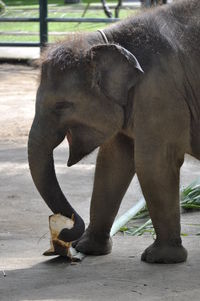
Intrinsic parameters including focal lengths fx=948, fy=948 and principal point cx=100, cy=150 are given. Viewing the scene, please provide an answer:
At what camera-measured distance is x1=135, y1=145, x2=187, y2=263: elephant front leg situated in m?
5.34

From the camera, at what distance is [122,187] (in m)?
5.92

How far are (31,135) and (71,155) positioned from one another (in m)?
0.30

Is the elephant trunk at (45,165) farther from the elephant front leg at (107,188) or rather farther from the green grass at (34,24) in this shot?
the green grass at (34,24)

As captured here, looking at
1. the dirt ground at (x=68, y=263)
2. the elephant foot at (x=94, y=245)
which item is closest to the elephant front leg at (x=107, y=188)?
the elephant foot at (x=94, y=245)

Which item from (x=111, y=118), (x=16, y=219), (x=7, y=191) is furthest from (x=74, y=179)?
(x=111, y=118)

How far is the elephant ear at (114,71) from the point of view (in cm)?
526

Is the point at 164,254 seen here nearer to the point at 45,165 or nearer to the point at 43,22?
the point at 45,165

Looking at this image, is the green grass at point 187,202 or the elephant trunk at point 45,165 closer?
the elephant trunk at point 45,165

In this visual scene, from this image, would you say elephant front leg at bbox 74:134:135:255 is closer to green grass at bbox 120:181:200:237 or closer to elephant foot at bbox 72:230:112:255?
elephant foot at bbox 72:230:112:255

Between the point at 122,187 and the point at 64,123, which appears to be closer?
the point at 64,123

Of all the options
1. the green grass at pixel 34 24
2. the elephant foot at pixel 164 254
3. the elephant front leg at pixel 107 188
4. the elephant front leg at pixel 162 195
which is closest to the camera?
the elephant front leg at pixel 162 195

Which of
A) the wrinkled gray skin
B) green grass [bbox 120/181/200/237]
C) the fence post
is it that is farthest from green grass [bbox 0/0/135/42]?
the wrinkled gray skin

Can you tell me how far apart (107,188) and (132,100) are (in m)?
0.76

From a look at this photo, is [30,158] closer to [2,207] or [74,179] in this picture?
[2,207]
